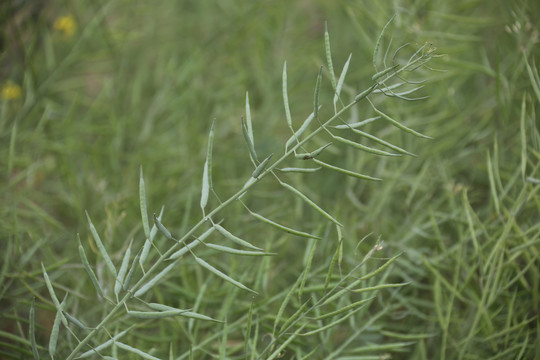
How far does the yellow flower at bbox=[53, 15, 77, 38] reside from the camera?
0.87 m

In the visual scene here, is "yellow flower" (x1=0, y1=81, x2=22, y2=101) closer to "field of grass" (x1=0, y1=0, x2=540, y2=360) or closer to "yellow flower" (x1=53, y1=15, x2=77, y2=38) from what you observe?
"field of grass" (x1=0, y1=0, x2=540, y2=360)

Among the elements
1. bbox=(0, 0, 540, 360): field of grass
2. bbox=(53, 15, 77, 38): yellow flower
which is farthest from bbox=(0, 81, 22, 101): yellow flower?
bbox=(53, 15, 77, 38): yellow flower

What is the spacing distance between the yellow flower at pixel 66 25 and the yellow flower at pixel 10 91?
0.53 feet

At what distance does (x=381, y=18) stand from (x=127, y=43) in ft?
1.58

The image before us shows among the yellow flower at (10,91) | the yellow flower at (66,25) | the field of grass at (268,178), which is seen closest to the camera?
the field of grass at (268,178)

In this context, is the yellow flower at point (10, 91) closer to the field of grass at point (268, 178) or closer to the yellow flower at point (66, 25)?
the field of grass at point (268, 178)

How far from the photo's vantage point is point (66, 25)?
87cm

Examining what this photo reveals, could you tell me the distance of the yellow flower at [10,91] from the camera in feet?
2.38

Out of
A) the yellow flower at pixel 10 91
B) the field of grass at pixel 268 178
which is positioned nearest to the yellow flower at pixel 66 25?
the field of grass at pixel 268 178

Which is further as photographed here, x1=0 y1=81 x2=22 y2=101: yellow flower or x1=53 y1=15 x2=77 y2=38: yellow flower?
x1=53 y1=15 x2=77 y2=38: yellow flower

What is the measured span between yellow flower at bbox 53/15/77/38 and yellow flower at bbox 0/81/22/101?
0.16 meters

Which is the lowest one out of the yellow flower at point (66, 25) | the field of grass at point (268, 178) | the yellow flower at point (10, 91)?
the field of grass at point (268, 178)

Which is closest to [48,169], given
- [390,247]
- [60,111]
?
[60,111]

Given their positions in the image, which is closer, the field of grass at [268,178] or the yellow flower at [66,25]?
the field of grass at [268,178]
